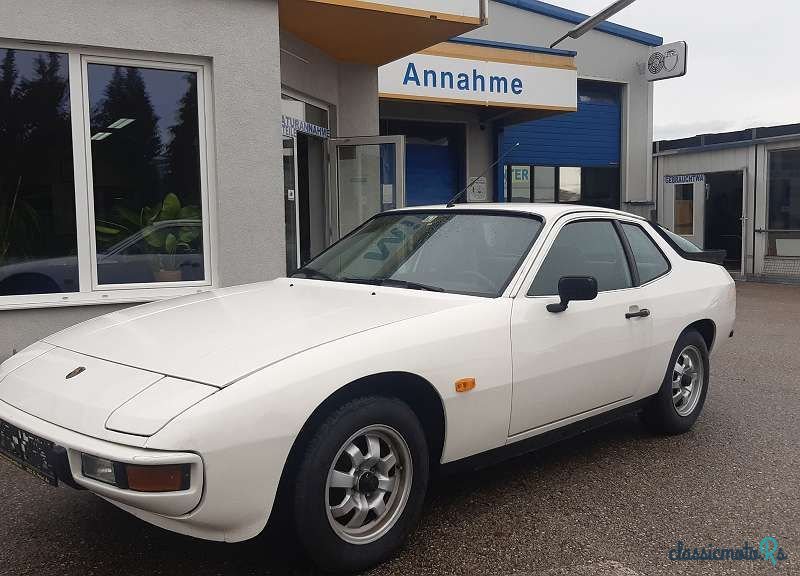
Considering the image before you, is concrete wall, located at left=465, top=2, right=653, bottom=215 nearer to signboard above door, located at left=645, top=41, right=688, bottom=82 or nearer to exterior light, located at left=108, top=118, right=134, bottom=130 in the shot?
signboard above door, located at left=645, top=41, right=688, bottom=82

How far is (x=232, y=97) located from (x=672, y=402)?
4567 mm

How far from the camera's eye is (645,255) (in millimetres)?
4801

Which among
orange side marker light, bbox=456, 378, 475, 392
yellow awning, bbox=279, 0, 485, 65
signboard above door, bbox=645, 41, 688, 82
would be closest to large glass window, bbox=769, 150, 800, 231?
signboard above door, bbox=645, 41, 688, 82

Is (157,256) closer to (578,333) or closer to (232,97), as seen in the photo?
(232,97)

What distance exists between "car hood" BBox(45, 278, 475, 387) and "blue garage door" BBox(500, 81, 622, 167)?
1353cm

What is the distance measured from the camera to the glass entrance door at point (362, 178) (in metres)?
9.62

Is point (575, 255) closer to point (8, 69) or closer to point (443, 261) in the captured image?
point (443, 261)

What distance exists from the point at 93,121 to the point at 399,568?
16.5 ft

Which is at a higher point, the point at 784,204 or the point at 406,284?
the point at 784,204

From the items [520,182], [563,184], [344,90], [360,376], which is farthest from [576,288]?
[563,184]

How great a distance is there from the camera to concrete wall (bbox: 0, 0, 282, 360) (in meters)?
6.34

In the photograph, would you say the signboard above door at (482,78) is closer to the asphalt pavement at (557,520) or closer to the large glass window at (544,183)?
the large glass window at (544,183)

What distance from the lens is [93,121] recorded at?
651cm

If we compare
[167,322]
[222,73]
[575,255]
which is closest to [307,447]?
[167,322]
